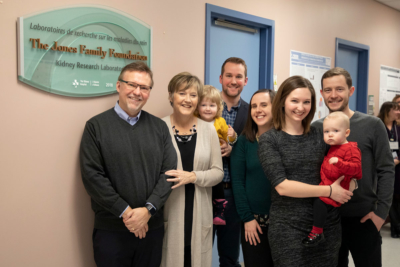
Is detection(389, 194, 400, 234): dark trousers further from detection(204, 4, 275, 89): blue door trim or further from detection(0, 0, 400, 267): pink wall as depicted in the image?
detection(0, 0, 400, 267): pink wall

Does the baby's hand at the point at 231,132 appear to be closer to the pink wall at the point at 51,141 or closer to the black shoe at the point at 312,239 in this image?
the pink wall at the point at 51,141

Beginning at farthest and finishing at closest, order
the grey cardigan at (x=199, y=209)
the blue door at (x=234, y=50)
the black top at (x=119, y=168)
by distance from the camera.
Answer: the blue door at (x=234, y=50) < the grey cardigan at (x=199, y=209) < the black top at (x=119, y=168)

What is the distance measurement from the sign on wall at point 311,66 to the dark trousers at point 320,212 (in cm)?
223

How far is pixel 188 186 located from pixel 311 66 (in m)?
2.57

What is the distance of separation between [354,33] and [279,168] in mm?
3640

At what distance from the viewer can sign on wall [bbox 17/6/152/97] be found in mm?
1812

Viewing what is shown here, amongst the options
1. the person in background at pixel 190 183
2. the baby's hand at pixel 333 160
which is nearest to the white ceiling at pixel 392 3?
the person in background at pixel 190 183

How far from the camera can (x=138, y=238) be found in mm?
1862

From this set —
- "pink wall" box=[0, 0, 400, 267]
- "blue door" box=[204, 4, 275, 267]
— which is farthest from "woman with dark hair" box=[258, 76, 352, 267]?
"blue door" box=[204, 4, 275, 267]

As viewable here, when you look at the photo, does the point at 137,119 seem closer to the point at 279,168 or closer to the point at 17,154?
the point at 17,154

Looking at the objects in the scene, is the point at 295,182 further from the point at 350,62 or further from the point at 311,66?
the point at 350,62

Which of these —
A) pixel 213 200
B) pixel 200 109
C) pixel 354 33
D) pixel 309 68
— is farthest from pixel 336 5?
pixel 213 200

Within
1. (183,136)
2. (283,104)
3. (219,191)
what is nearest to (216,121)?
(183,136)

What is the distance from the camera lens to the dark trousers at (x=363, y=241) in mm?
2018
